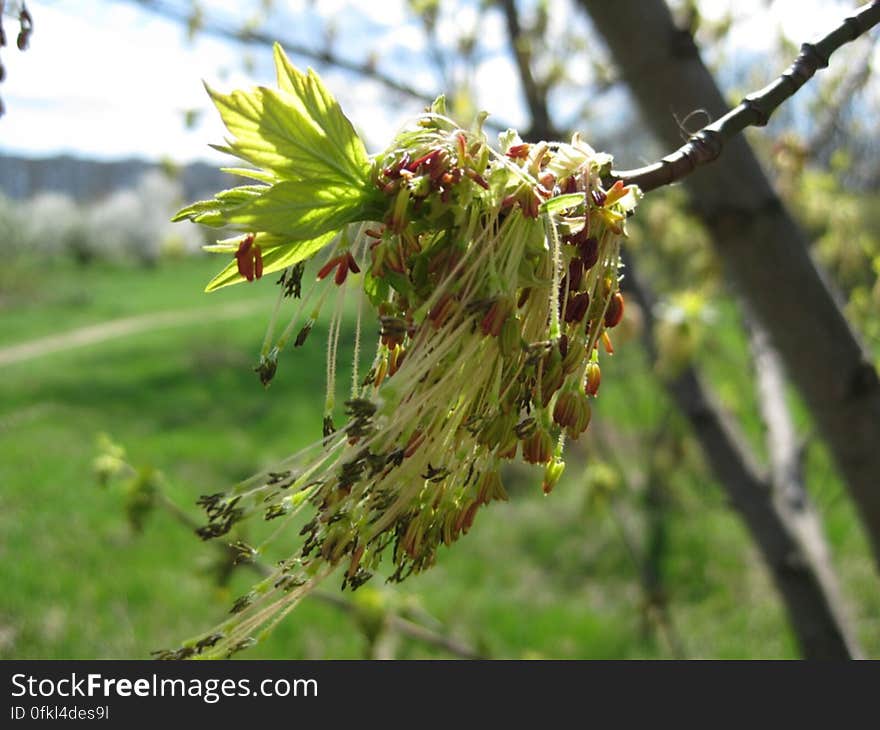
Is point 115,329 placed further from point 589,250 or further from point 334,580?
point 589,250

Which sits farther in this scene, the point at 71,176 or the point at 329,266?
the point at 71,176

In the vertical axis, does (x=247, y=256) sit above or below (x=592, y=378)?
above

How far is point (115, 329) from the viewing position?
39.3 ft

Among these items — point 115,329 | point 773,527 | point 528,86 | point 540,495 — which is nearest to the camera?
point 773,527

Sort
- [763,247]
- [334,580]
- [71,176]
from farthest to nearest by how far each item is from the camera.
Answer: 1. [71,176]
2. [334,580]
3. [763,247]

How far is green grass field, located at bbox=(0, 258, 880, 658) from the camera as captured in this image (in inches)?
136

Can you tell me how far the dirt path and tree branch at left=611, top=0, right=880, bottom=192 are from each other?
9.73 meters

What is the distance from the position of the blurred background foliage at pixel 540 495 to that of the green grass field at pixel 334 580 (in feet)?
0.05

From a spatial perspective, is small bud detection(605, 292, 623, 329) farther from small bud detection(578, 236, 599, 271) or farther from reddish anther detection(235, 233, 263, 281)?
reddish anther detection(235, 233, 263, 281)

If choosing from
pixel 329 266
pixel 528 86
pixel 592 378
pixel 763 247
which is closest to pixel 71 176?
pixel 528 86

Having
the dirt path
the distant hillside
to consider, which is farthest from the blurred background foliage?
the distant hillside

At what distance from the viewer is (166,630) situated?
3.54 meters

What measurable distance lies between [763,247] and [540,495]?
13.6 ft
